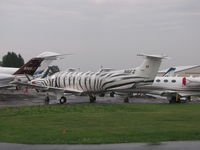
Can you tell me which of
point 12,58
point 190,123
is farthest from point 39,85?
point 12,58

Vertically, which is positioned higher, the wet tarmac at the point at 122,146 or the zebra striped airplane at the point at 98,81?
the zebra striped airplane at the point at 98,81

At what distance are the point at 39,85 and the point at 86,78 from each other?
4074 millimetres

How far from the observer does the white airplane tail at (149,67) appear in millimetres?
35719

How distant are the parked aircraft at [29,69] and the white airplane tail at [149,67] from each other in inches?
536

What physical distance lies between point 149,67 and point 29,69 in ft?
49.2

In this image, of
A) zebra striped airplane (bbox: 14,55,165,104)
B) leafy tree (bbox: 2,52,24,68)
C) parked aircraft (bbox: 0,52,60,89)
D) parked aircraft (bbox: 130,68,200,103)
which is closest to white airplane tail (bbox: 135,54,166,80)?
zebra striped airplane (bbox: 14,55,165,104)

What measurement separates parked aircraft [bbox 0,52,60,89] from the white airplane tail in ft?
44.7

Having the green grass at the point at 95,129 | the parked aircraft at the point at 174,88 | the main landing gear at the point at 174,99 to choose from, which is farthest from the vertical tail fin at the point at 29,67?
the green grass at the point at 95,129

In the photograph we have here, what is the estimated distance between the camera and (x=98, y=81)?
3656cm

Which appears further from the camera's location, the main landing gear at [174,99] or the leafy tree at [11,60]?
the leafy tree at [11,60]

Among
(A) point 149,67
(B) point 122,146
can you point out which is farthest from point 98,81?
(B) point 122,146

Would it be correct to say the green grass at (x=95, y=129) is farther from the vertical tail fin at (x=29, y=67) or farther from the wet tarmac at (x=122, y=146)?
the vertical tail fin at (x=29, y=67)

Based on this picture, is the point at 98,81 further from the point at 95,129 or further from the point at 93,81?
the point at 95,129

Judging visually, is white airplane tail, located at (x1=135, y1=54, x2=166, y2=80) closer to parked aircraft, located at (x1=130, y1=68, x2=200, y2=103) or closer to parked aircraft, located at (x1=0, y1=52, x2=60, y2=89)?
parked aircraft, located at (x1=130, y1=68, x2=200, y2=103)
